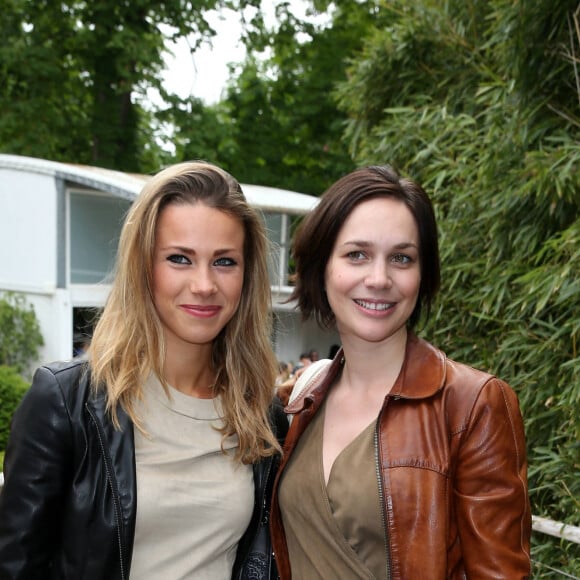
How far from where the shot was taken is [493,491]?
1.99 m

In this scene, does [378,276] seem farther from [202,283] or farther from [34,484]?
[34,484]

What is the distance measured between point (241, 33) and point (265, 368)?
1652cm

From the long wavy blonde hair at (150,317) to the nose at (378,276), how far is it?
52cm

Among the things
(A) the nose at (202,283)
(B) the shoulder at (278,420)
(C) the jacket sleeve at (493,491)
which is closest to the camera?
(C) the jacket sleeve at (493,491)

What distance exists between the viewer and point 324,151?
62.3 feet

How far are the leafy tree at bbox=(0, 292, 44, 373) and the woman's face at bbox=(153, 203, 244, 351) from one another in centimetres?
1239

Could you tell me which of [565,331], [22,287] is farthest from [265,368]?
[22,287]

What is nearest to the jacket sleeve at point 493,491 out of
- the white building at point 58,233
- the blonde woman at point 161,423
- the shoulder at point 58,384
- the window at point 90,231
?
the blonde woman at point 161,423

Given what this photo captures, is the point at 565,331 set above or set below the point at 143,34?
below

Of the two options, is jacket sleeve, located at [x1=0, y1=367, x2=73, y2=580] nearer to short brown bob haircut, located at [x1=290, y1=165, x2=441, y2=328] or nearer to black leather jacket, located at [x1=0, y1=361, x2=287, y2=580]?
black leather jacket, located at [x1=0, y1=361, x2=287, y2=580]

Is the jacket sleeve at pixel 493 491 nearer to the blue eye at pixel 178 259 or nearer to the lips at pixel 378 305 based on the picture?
the lips at pixel 378 305

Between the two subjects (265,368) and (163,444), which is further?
(265,368)

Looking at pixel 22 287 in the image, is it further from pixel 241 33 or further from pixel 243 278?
pixel 243 278

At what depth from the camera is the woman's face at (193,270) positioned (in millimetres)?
2371
